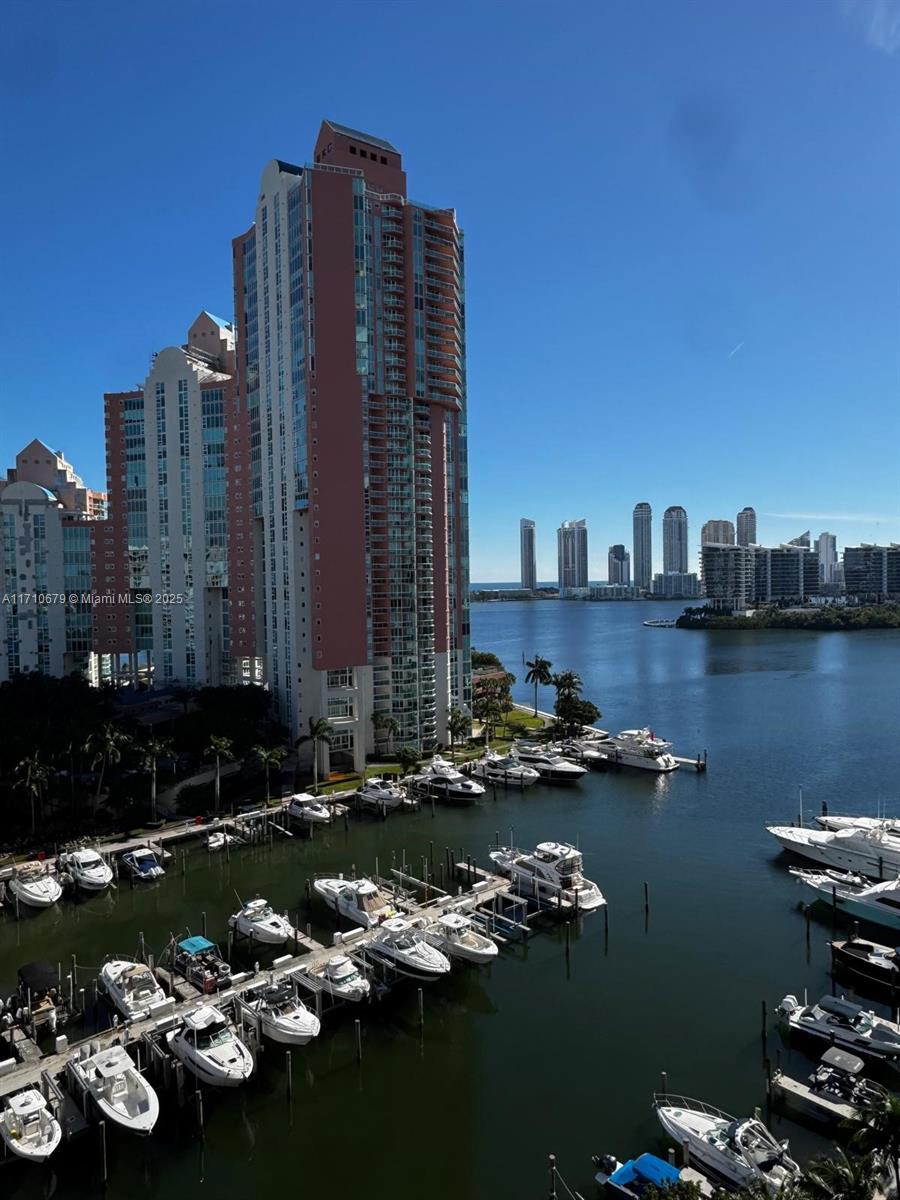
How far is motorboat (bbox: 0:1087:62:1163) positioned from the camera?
91.9 feet

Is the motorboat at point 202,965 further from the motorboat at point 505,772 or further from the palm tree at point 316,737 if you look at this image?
the motorboat at point 505,772

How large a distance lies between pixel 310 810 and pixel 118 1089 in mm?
36776

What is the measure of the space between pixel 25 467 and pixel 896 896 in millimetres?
122406

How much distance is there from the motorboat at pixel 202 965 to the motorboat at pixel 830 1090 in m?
24.9

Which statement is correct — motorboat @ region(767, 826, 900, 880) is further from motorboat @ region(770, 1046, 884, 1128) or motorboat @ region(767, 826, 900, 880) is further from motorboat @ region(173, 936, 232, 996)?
motorboat @ region(173, 936, 232, 996)

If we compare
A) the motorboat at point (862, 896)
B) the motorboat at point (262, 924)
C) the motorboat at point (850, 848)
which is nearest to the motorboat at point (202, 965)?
the motorboat at point (262, 924)

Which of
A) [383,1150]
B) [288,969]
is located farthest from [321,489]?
[383,1150]

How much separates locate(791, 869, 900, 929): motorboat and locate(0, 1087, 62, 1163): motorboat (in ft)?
136

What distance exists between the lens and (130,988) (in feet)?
124

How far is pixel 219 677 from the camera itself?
106m

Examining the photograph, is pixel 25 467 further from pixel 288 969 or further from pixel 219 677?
pixel 288 969

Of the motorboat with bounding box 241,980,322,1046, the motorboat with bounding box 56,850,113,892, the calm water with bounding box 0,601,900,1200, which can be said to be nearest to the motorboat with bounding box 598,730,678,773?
the calm water with bounding box 0,601,900,1200

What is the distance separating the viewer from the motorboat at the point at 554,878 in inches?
1916

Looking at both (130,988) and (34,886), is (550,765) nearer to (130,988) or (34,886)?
(34,886)
